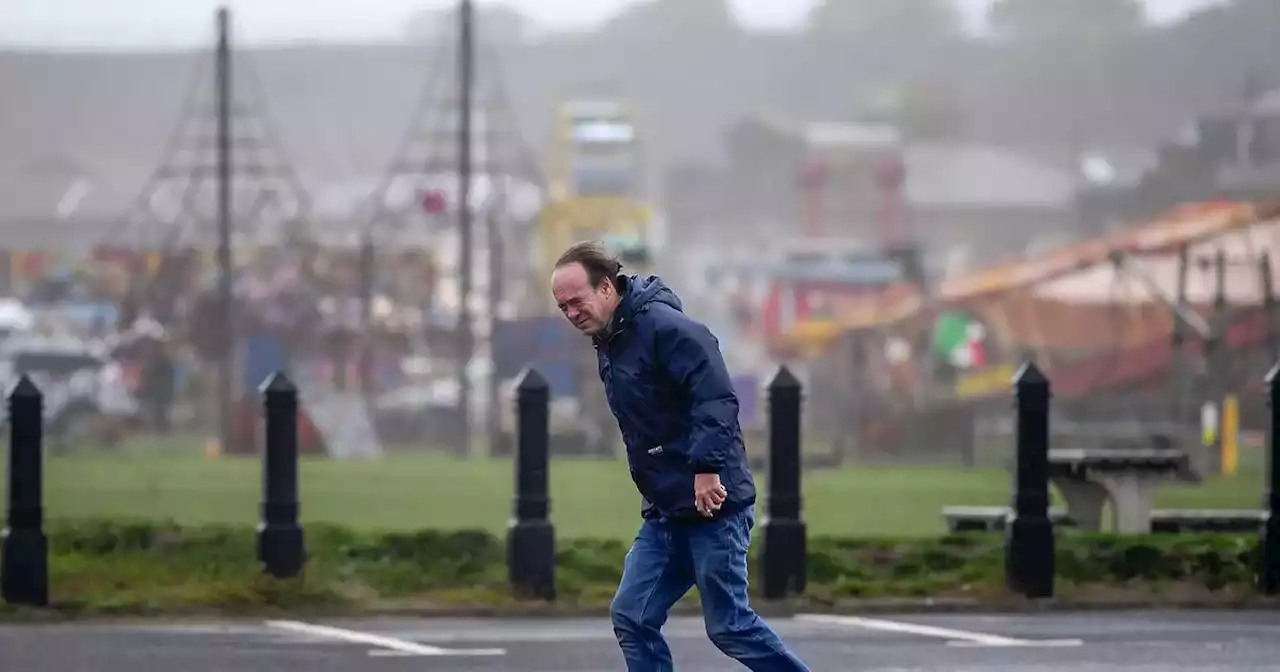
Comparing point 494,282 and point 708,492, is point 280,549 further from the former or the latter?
point 494,282

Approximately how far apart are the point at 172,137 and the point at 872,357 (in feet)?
33.7

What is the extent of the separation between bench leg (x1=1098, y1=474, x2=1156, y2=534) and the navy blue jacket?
6641mm

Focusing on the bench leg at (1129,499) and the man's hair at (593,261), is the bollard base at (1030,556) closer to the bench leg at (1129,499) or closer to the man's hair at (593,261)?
the bench leg at (1129,499)

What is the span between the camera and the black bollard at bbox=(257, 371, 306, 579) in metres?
10.4

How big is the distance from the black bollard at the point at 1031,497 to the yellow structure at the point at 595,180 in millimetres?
19241

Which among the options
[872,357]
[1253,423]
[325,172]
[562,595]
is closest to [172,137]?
[325,172]

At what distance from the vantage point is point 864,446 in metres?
28.9

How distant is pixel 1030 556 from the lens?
10.5 meters

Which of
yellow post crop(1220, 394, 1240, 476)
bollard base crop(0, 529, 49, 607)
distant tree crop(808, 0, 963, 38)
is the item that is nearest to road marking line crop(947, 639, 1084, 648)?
bollard base crop(0, 529, 49, 607)

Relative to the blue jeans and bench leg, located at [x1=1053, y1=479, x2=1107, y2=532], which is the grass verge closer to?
bench leg, located at [x1=1053, y1=479, x2=1107, y2=532]

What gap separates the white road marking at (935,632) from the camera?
9.23 m

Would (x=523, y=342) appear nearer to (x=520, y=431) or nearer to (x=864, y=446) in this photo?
(x=864, y=446)

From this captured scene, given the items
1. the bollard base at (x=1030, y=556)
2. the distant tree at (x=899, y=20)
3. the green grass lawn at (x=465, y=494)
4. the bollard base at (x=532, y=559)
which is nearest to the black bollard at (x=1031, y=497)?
the bollard base at (x=1030, y=556)

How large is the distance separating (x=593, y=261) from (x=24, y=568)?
5297mm
